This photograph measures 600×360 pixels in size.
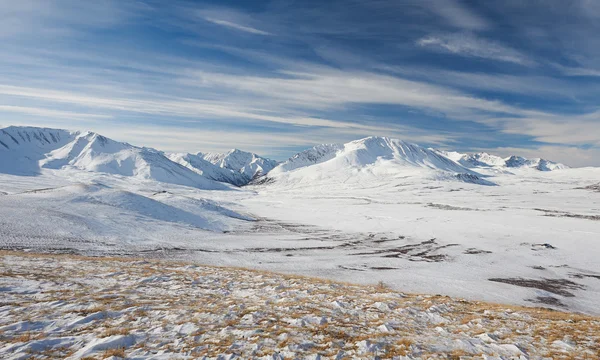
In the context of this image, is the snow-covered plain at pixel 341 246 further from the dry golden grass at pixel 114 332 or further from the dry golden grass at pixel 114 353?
the dry golden grass at pixel 114 353

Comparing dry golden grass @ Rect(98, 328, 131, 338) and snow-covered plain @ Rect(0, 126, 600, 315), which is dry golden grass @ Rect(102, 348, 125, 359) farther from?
snow-covered plain @ Rect(0, 126, 600, 315)

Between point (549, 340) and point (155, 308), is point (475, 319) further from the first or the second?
point (155, 308)

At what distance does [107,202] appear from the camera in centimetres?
6325

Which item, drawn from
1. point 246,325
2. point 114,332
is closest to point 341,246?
point 246,325

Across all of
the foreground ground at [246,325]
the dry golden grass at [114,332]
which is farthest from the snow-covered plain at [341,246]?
the dry golden grass at [114,332]

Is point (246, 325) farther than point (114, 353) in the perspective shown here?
Yes

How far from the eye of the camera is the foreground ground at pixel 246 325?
305 inches

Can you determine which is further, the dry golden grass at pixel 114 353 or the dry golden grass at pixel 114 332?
the dry golden grass at pixel 114 332

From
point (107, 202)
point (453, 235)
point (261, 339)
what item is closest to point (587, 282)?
point (453, 235)

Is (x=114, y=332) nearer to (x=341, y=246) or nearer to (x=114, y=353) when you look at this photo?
(x=114, y=353)

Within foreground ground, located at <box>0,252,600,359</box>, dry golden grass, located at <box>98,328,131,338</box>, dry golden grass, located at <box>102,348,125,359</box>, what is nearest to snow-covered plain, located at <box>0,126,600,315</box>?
foreground ground, located at <box>0,252,600,359</box>

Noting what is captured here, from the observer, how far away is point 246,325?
385 inches

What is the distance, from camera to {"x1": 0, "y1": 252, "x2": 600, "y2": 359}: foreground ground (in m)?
7.75

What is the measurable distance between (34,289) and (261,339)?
11042mm
